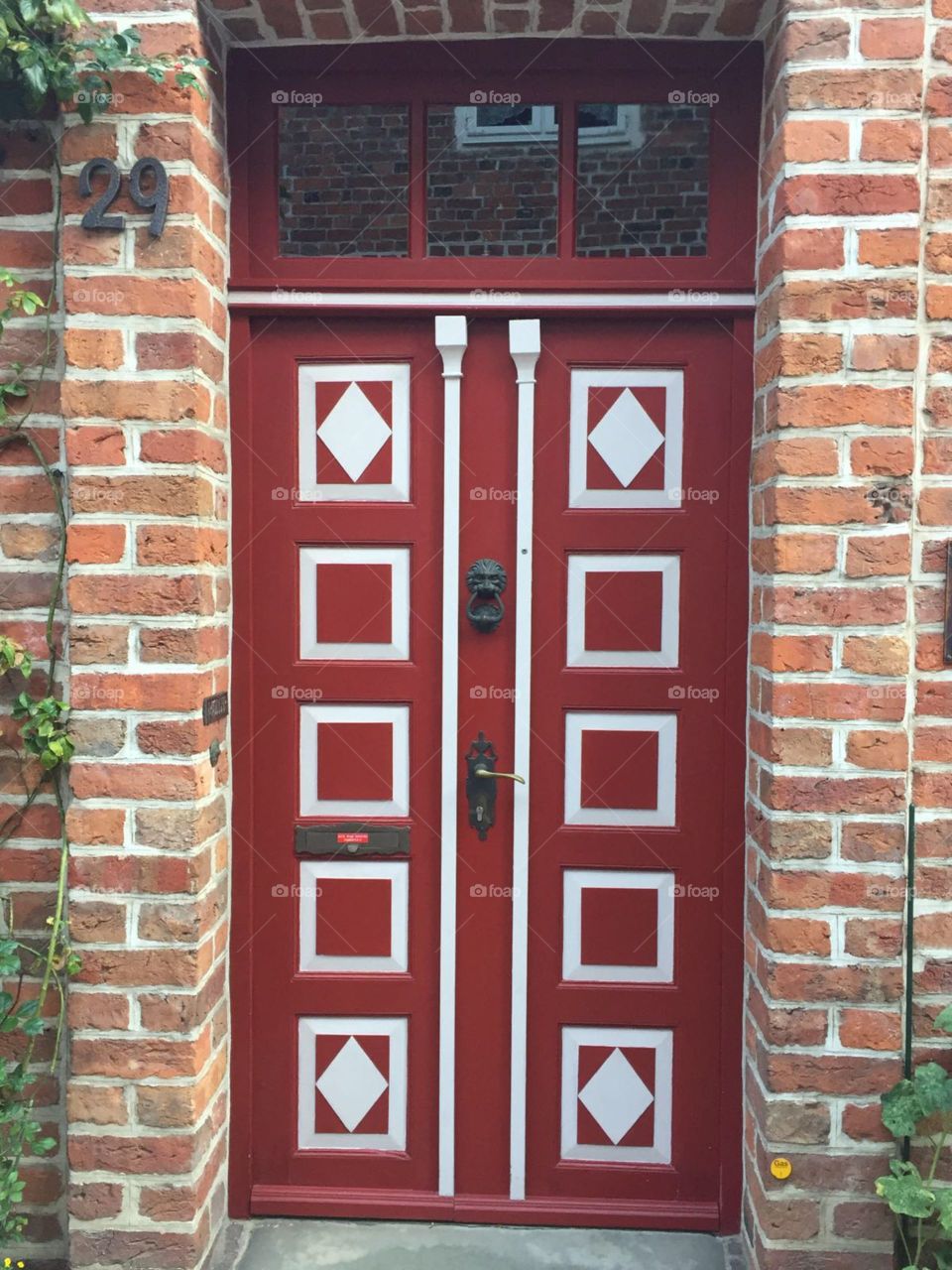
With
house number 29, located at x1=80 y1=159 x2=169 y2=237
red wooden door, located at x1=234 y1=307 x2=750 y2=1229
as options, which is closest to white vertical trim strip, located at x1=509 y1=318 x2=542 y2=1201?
red wooden door, located at x1=234 y1=307 x2=750 y2=1229

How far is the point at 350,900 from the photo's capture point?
255 centimetres

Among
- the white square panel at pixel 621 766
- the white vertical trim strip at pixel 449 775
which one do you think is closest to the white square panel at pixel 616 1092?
the white vertical trim strip at pixel 449 775

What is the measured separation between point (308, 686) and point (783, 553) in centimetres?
125

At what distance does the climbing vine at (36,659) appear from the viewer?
207 cm

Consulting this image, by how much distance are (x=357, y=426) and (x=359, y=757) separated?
884 mm

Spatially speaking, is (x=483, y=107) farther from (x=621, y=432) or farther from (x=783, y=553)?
(x=783, y=553)

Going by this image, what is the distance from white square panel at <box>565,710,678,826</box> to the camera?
2506 mm

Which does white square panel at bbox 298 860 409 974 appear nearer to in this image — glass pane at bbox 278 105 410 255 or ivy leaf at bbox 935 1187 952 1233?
ivy leaf at bbox 935 1187 952 1233

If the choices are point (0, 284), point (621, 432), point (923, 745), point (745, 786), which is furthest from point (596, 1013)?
point (0, 284)

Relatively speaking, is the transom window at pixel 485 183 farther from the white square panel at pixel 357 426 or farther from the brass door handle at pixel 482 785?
the brass door handle at pixel 482 785

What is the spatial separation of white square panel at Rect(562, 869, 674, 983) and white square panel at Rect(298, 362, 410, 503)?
116 cm

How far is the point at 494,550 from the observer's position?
2.51 m

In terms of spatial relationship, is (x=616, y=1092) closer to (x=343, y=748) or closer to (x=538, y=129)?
(x=343, y=748)

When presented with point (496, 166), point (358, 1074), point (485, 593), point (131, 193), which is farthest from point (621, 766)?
point (131, 193)
